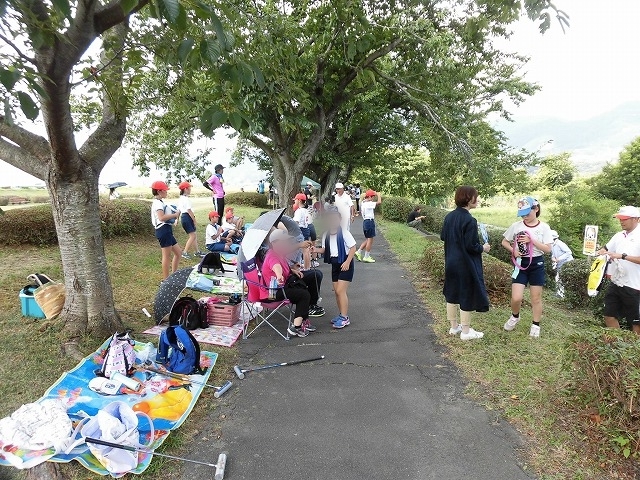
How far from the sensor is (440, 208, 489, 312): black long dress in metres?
4.60

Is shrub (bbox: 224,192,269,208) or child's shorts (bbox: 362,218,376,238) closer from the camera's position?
child's shorts (bbox: 362,218,376,238)

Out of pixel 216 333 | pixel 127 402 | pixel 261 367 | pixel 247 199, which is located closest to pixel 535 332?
pixel 261 367

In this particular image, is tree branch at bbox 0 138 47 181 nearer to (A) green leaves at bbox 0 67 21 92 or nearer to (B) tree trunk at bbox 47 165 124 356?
(B) tree trunk at bbox 47 165 124 356

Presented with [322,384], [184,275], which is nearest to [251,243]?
[184,275]

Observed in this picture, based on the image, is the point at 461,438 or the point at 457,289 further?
the point at 457,289

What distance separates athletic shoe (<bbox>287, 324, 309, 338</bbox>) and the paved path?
0.11 metres

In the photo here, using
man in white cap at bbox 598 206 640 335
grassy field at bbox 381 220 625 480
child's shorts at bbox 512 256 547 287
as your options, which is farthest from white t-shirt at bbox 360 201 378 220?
man in white cap at bbox 598 206 640 335

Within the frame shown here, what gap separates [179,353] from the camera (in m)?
4.12

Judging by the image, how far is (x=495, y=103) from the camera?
15.0 m

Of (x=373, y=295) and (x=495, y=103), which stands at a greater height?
(x=495, y=103)

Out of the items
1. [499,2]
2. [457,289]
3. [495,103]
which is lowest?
[457,289]

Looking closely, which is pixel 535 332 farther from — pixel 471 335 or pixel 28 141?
pixel 28 141

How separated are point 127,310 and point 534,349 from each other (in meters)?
5.51

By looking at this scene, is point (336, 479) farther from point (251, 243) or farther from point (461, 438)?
point (251, 243)
